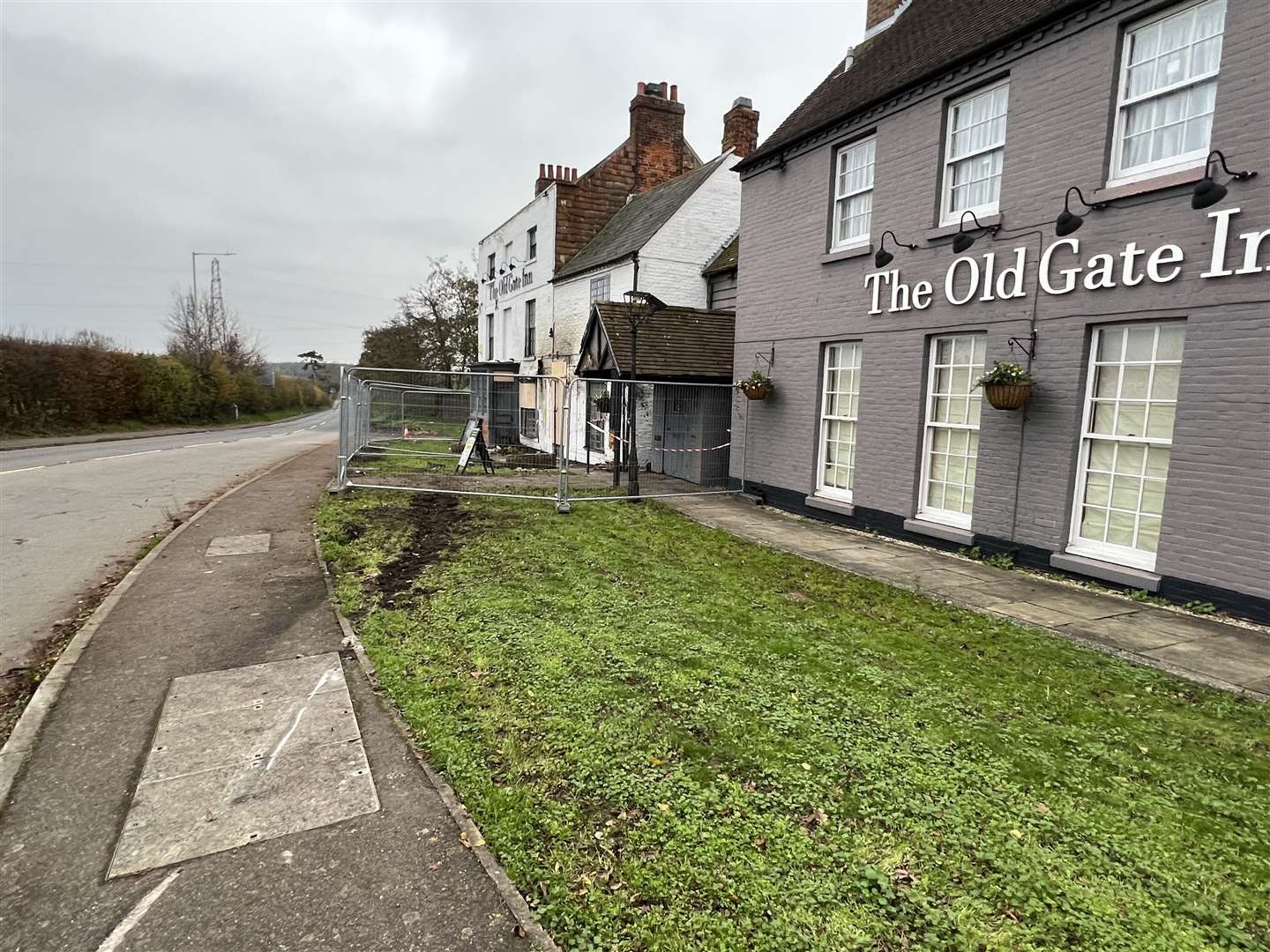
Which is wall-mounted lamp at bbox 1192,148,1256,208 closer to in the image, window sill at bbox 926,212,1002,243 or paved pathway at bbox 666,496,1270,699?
window sill at bbox 926,212,1002,243

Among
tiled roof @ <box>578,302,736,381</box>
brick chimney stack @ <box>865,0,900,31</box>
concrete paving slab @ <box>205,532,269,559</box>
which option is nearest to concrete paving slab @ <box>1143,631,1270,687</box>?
concrete paving slab @ <box>205,532,269,559</box>

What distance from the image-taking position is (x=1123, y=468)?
24.7ft

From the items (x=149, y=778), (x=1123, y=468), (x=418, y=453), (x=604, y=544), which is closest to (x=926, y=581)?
(x=1123, y=468)

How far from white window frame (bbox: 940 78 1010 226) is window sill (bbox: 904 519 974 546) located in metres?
4.10

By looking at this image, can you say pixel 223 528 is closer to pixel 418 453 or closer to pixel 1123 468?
pixel 418 453

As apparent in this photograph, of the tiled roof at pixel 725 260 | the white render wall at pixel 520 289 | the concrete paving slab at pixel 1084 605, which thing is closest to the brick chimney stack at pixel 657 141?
the white render wall at pixel 520 289

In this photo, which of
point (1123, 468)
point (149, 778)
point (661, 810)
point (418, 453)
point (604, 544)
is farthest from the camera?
point (418, 453)

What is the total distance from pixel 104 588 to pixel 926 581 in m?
9.17

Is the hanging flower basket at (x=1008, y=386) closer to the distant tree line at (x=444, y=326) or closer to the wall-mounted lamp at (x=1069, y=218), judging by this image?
the wall-mounted lamp at (x=1069, y=218)

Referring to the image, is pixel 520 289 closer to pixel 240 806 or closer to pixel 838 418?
pixel 838 418

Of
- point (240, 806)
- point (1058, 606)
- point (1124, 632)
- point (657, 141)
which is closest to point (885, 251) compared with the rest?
point (1058, 606)

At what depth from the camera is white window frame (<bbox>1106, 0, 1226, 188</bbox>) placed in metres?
6.79

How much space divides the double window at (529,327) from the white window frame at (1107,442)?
69.9 ft

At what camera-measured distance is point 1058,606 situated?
702 cm
